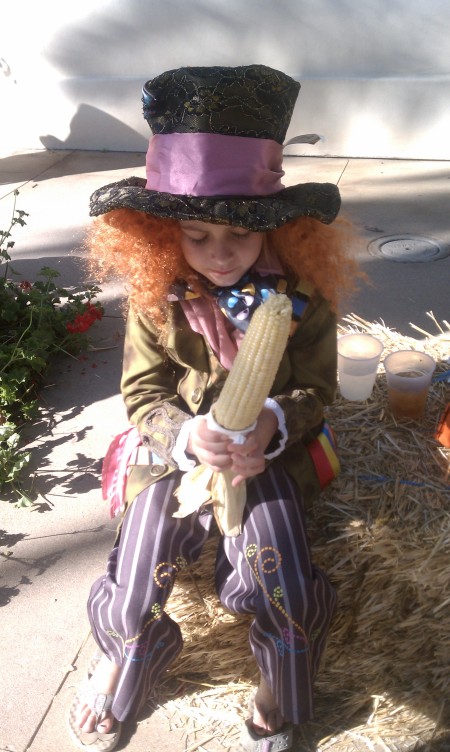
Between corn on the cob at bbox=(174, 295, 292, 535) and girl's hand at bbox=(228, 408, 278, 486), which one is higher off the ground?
corn on the cob at bbox=(174, 295, 292, 535)

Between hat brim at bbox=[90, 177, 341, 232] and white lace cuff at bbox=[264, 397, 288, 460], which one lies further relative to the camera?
white lace cuff at bbox=[264, 397, 288, 460]

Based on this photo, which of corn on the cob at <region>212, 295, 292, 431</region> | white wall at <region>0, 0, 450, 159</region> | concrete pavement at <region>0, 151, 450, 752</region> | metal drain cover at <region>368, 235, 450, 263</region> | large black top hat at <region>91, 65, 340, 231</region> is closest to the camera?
corn on the cob at <region>212, 295, 292, 431</region>

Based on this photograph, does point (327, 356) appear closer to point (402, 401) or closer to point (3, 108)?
point (402, 401)

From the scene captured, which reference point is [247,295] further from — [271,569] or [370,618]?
[370,618]

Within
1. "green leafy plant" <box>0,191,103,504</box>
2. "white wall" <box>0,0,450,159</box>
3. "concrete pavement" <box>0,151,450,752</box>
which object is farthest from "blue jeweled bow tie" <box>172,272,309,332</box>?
"white wall" <box>0,0,450,159</box>

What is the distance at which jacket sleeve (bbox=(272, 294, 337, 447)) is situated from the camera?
6.91ft

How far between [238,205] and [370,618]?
4.25ft

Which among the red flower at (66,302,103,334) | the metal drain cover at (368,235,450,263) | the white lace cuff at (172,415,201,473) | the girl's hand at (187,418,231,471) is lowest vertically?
the metal drain cover at (368,235,450,263)

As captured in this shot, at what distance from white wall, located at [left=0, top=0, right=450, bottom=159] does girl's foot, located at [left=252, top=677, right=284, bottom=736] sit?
5.57 metres

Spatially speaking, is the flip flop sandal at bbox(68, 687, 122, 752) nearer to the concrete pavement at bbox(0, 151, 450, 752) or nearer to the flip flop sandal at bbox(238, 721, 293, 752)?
the concrete pavement at bbox(0, 151, 450, 752)

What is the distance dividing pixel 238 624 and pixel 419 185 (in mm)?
4648

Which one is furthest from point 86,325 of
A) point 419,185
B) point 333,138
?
point 333,138

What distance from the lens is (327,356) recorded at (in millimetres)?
2135

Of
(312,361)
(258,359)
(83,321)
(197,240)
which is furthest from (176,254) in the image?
(83,321)
